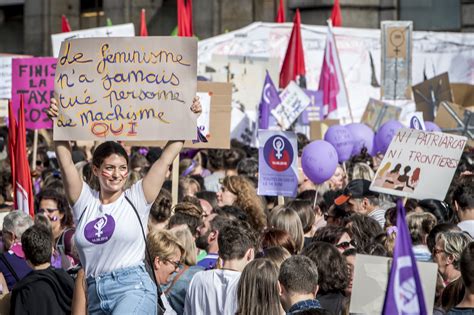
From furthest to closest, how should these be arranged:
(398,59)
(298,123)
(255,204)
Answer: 1. (398,59)
2. (298,123)
3. (255,204)

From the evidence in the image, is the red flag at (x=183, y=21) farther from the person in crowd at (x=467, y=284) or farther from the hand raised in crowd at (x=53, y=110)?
the person in crowd at (x=467, y=284)

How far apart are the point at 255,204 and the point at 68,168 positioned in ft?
12.2

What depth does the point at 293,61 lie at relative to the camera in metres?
19.6

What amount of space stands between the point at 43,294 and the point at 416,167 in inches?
122

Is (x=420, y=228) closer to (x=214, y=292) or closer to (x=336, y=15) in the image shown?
(x=214, y=292)

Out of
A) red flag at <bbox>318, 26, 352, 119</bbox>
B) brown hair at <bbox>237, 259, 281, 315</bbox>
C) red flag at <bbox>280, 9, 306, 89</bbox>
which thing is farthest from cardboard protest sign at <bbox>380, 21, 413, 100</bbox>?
brown hair at <bbox>237, 259, 281, 315</bbox>

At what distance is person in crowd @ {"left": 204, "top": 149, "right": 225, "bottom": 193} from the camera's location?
1223 cm

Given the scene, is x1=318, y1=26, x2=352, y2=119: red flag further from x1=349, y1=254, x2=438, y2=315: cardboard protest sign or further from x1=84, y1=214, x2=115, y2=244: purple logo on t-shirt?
x1=349, y1=254, x2=438, y2=315: cardboard protest sign

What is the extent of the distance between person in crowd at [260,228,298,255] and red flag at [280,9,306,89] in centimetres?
1212

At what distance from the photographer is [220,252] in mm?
6699

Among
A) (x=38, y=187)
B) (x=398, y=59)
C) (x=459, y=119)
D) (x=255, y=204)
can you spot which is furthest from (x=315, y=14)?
(x=255, y=204)

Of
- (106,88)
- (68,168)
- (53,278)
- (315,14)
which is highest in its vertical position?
(315,14)

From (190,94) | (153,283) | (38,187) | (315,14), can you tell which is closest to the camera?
(153,283)

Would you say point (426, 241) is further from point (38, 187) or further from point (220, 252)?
point (38, 187)
